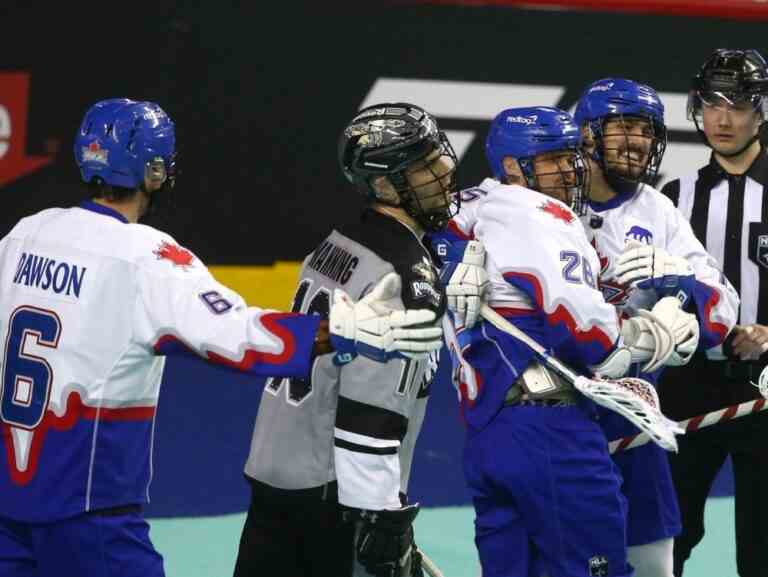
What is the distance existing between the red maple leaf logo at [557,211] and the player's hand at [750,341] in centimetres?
118

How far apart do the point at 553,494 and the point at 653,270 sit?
2.17ft

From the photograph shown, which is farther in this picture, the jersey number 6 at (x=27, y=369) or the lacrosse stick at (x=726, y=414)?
the lacrosse stick at (x=726, y=414)

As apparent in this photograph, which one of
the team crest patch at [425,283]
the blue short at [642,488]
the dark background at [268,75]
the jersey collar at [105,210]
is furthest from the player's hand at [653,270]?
the dark background at [268,75]

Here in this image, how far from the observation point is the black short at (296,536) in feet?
13.2

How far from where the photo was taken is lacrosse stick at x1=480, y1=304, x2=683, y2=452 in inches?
162

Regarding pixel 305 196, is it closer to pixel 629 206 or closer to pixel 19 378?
pixel 629 206

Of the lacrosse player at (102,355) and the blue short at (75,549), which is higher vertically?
the lacrosse player at (102,355)

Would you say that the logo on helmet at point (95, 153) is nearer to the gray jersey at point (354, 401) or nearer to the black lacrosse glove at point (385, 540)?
the gray jersey at point (354, 401)

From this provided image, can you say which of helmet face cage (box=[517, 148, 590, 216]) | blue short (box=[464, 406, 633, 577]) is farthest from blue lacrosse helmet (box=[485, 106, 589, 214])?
blue short (box=[464, 406, 633, 577])

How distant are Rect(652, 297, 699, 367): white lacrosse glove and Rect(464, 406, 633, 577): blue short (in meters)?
0.31

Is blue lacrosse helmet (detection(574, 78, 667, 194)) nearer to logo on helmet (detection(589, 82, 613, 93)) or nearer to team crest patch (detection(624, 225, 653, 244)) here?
logo on helmet (detection(589, 82, 613, 93))

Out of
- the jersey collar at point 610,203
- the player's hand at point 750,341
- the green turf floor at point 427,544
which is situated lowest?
the green turf floor at point 427,544

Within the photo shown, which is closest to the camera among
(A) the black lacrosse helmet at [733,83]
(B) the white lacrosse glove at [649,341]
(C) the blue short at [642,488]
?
(B) the white lacrosse glove at [649,341]

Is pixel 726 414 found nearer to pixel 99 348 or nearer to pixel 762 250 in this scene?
pixel 762 250
